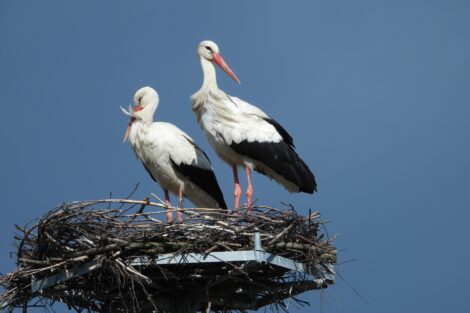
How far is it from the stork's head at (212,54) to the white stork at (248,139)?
0.34 meters

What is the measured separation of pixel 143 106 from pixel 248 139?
1.37 meters

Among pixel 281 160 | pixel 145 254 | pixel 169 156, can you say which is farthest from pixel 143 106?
pixel 145 254

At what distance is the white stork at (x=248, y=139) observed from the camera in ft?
35.2

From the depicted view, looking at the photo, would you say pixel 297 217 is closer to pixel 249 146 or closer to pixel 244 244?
pixel 244 244

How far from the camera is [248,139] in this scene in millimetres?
10734

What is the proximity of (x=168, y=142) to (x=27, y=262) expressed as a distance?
8.13 feet

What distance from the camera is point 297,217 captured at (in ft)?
29.2

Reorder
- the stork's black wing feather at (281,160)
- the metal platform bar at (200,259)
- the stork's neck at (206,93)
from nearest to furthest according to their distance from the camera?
the metal platform bar at (200,259), the stork's black wing feather at (281,160), the stork's neck at (206,93)

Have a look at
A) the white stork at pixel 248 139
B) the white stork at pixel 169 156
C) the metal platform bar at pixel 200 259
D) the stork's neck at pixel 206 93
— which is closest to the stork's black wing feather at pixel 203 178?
the white stork at pixel 169 156

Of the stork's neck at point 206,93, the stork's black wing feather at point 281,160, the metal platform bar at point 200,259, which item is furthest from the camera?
the stork's neck at point 206,93

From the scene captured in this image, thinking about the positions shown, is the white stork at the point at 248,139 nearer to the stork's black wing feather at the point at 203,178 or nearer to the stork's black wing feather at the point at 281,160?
the stork's black wing feather at the point at 281,160

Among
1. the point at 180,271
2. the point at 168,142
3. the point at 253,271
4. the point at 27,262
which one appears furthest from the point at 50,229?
the point at 168,142

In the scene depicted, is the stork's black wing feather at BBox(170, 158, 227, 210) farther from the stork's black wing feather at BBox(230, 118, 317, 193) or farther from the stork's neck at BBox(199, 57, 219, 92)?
the stork's neck at BBox(199, 57, 219, 92)

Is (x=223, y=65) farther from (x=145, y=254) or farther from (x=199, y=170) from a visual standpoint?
(x=145, y=254)
